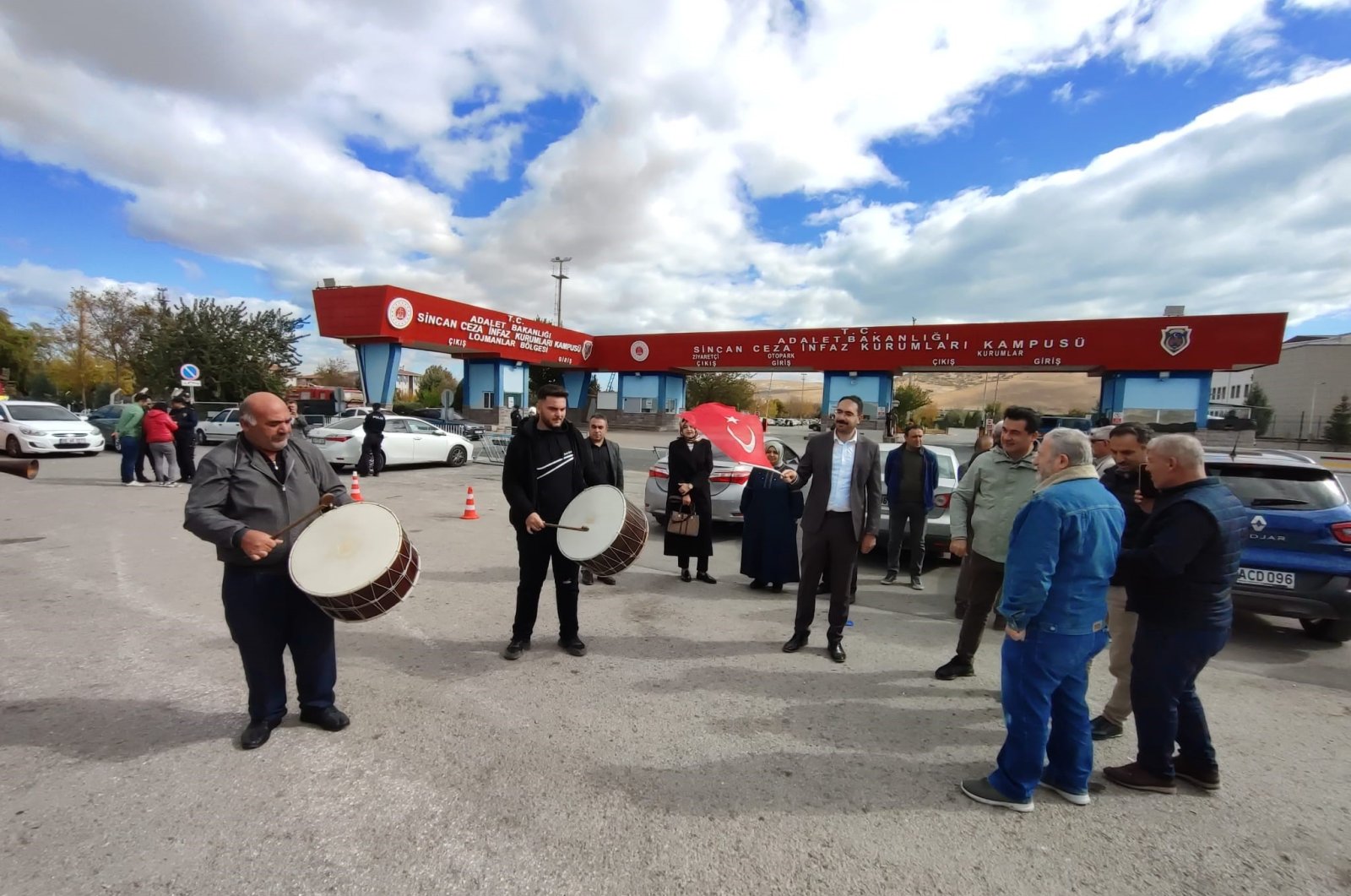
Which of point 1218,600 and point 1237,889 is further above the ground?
point 1218,600

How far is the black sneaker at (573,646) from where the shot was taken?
169 inches

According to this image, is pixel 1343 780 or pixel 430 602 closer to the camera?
pixel 1343 780

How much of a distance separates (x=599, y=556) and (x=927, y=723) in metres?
2.22

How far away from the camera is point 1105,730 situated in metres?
3.37

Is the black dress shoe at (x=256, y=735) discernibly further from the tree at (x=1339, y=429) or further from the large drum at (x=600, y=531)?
the tree at (x=1339, y=429)

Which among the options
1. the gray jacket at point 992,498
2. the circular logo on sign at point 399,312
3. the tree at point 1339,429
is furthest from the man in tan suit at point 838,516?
the tree at point 1339,429

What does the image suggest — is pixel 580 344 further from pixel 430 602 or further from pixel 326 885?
pixel 326 885

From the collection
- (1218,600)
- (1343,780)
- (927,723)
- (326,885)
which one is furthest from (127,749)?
(1343,780)

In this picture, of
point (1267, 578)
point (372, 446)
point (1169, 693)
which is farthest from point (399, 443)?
point (1267, 578)

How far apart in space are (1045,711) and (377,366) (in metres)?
27.8

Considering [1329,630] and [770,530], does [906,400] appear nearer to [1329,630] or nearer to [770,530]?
[1329,630]

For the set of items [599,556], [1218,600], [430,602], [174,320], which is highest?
[174,320]

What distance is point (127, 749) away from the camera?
9.60ft

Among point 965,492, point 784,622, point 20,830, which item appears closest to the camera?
point 20,830
